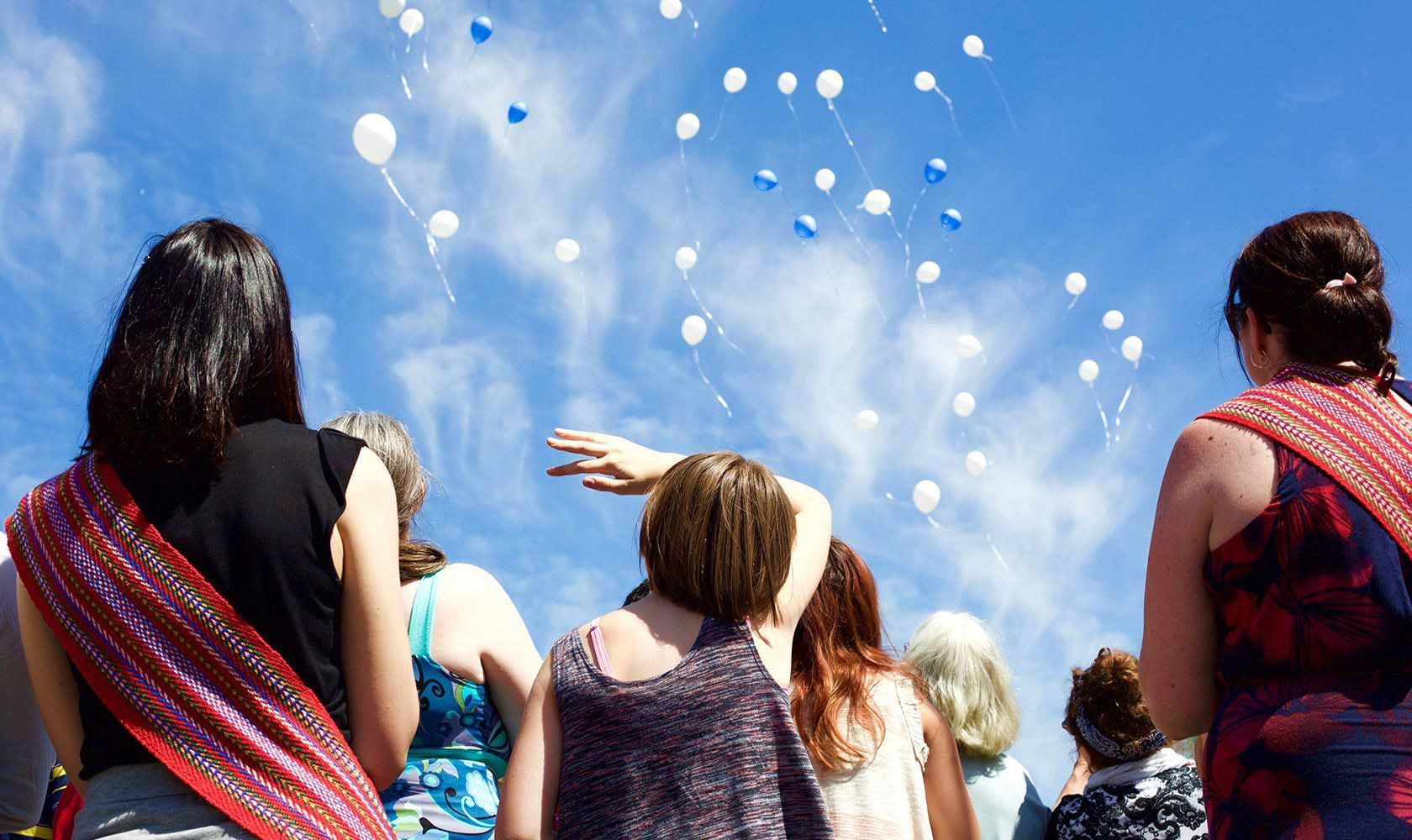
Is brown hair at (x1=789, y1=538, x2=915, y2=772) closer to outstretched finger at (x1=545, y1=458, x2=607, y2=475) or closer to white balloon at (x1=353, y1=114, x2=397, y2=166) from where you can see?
outstretched finger at (x1=545, y1=458, x2=607, y2=475)

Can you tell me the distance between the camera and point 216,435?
1844 mm

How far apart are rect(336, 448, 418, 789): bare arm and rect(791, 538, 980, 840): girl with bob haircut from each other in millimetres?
983

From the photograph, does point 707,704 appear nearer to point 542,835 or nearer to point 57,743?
point 542,835

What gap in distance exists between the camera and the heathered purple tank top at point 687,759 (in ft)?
6.46

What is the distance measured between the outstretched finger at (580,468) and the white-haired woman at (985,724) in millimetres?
1546

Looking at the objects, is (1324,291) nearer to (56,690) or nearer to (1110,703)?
(1110,703)

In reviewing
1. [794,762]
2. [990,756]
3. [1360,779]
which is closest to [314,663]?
[794,762]

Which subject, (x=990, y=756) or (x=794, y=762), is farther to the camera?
(x=990, y=756)

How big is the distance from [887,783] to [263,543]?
1440mm

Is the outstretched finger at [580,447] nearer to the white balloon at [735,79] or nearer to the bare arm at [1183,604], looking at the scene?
the bare arm at [1183,604]

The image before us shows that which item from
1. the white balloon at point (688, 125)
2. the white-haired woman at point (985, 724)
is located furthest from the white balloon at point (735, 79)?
the white-haired woman at point (985, 724)

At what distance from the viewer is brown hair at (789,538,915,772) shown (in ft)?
8.27

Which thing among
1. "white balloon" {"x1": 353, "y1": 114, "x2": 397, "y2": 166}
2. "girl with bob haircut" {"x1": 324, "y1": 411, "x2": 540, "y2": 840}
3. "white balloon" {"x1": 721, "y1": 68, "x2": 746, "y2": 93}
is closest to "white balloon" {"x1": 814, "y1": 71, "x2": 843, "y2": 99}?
"white balloon" {"x1": 721, "y1": 68, "x2": 746, "y2": 93}

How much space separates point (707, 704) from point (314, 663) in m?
0.65
